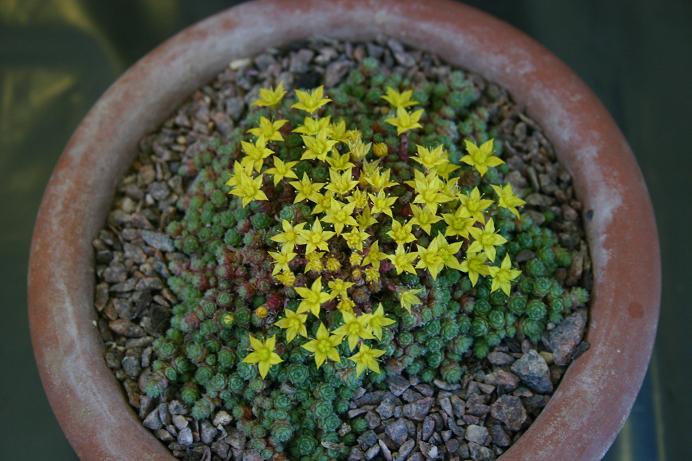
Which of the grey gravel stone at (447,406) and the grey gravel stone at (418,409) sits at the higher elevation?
the grey gravel stone at (447,406)

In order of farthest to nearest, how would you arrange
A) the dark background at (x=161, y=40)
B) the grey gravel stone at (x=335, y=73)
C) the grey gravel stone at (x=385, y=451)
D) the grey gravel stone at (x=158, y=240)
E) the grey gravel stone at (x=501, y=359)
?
1. the dark background at (x=161, y=40)
2. the grey gravel stone at (x=335, y=73)
3. the grey gravel stone at (x=158, y=240)
4. the grey gravel stone at (x=501, y=359)
5. the grey gravel stone at (x=385, y=451)

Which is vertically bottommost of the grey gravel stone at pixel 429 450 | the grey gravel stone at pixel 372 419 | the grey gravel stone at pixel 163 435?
the grey gravel stone at pixel 163 435

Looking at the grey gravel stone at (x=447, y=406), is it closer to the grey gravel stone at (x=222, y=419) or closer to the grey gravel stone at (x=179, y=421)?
the grey gravel stone at (x=222, y=419)

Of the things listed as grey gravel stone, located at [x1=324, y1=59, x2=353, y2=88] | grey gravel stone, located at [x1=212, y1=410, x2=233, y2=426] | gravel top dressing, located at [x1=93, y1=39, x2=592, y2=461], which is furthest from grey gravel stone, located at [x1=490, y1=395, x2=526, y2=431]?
grey gravel stone, located at [x1=324, y1=59, x2=353, y2=88]

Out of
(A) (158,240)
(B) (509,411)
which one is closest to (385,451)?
(B) (509,411)

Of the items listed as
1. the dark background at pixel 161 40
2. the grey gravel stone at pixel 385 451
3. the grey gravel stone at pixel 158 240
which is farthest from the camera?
the dark background at pixel 161 40

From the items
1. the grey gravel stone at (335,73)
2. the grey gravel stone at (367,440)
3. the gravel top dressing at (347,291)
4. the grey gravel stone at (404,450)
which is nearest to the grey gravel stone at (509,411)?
the gravel top dressing at (347,291)

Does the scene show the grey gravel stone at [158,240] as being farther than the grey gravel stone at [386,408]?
Yes
